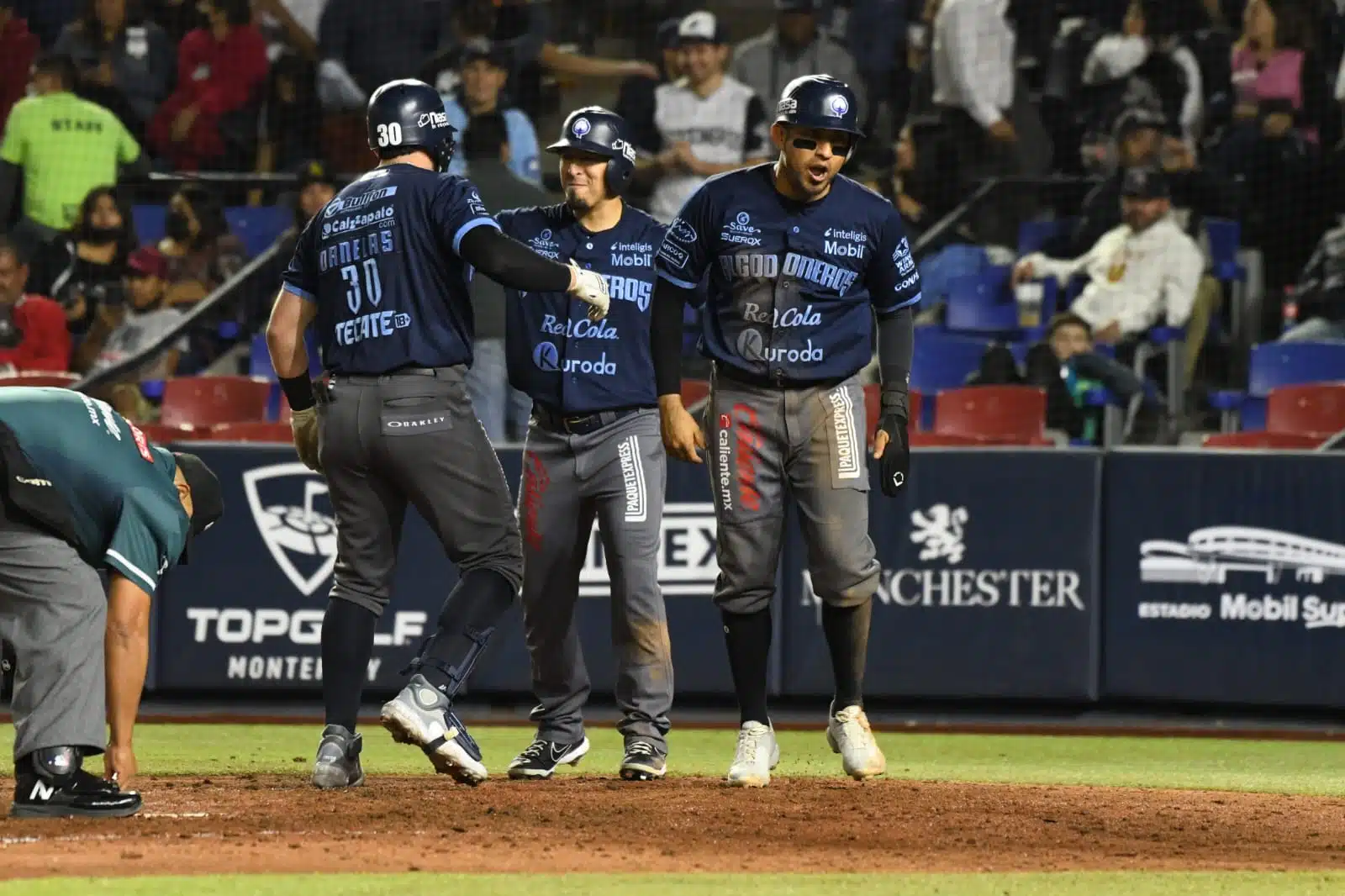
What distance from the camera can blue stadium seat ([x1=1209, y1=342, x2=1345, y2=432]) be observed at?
11.9 meters

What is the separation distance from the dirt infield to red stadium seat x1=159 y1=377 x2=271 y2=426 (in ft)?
18.6

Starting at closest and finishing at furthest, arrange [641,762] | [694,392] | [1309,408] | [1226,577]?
[641,762] < [1226,577] < [1309,408] < [694,392]

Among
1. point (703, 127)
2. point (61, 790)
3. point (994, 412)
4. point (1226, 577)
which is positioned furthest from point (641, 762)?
point (703, 127)

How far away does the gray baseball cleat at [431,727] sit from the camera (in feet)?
18.9

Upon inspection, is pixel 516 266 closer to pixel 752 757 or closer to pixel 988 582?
pixel 752 757

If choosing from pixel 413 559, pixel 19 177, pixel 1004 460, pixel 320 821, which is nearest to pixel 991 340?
pixel 1004 460

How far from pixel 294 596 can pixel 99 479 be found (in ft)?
15.8

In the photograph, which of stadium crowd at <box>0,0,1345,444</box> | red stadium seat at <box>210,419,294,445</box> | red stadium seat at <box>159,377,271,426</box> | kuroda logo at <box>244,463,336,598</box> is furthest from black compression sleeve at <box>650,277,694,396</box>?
red stadium seat at <box>159,377,271,426</box>

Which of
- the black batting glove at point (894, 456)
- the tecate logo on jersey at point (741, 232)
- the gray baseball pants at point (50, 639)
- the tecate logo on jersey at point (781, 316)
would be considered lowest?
the gray baseball pants at point (50, 639)

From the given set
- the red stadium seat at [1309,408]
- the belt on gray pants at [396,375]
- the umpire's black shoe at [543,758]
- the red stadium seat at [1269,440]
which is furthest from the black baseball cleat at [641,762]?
the red stadium seat at [1309,408]

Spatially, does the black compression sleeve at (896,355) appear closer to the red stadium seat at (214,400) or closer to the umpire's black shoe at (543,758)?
the umpire's black shoe at (543,758)

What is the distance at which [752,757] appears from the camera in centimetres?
642

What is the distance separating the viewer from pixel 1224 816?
6.11m

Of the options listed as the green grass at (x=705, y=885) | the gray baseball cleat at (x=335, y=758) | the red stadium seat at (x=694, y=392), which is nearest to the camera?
the green grass at (x=705, y=885)
